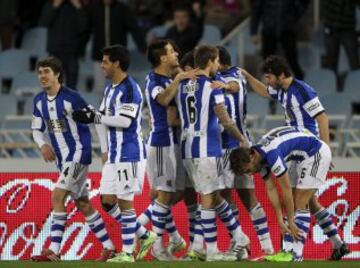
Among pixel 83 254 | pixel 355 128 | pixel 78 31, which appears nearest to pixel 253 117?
pixel 355 128

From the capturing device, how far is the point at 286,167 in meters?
15.8

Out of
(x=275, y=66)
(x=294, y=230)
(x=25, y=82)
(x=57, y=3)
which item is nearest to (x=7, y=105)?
(x=25, y=82)

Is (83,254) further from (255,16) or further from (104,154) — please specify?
(255,16)

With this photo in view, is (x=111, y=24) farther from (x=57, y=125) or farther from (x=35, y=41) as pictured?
(x=57, y=125)

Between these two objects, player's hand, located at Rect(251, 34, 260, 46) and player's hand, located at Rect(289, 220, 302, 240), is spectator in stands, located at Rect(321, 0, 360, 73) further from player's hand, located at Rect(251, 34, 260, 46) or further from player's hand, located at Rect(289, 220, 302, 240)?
player's hand, located at Rect(289, 220, 302, 240)

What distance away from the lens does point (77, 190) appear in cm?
1647

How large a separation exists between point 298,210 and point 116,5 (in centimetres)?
704

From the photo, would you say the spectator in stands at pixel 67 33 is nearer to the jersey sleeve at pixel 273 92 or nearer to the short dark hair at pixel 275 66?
the jersey sleeve at pixel 273 92

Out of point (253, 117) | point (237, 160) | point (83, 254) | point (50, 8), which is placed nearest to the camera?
point (237, 160)

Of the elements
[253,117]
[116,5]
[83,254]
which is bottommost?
[83,254]

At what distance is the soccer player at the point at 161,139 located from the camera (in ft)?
54.1

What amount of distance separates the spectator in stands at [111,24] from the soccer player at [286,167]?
21.3 feet

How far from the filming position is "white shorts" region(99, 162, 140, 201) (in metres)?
16.0

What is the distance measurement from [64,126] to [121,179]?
85 centimetres
